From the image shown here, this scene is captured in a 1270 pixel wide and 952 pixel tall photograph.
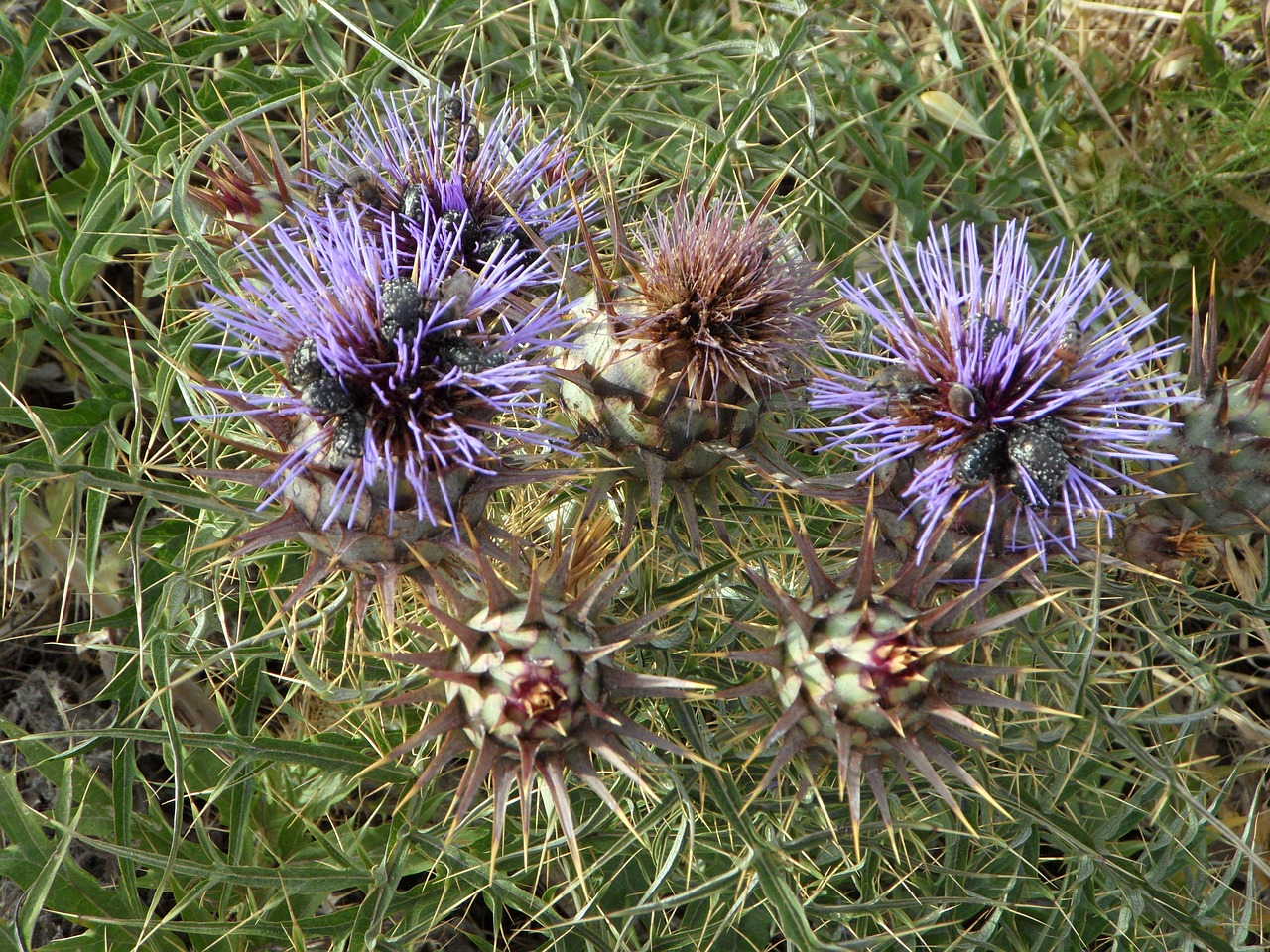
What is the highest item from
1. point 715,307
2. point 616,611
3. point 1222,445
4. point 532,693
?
point 715,307

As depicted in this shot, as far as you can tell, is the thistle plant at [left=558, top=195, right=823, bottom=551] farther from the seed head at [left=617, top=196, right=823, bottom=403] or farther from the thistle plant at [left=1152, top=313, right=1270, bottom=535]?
the thistle plant at [left=1152, top=313, right=1270, bottom=535]

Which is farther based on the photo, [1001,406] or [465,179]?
[465,179]

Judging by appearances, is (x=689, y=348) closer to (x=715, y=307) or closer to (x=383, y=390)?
(x=715, y=307)

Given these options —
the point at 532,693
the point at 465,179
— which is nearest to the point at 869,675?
the point at 532,693

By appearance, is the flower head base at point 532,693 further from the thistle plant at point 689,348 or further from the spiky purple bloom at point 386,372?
the thistle plant at point 689,348

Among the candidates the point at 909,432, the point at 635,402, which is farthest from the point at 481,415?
the point at 909,432

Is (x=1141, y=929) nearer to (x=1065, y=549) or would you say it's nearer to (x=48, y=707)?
(x=1065, y=549)

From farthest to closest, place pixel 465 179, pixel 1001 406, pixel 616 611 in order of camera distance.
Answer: pixel 616 611 < pixel 465 179 < pixel 1001 406
